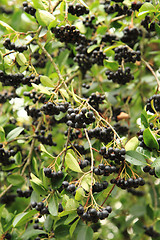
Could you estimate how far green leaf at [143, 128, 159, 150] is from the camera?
58.5 inches

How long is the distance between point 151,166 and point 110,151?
0.74 ft

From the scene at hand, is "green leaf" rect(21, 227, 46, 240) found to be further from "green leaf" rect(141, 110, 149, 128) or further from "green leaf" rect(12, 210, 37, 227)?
"green leaf" rect(141, 110, 149, 128)

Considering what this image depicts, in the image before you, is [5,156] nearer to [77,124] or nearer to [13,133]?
[13,133]

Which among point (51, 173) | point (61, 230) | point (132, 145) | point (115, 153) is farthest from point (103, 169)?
point (61, 230)

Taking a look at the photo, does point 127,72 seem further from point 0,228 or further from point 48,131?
point 0,228

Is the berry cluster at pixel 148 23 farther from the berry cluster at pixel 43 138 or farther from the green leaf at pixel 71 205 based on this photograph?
the green leaf at pixel 71 205

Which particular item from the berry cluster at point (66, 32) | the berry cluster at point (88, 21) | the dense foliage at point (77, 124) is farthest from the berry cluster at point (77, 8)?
the berry cluster at point (88, 21)

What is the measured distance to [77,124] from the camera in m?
1.59

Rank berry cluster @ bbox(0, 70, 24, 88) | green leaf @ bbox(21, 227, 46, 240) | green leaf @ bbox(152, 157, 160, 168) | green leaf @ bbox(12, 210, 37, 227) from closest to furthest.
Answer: green leaf @ bbox(152, 157, 160, 168)
green leaf @ bbox(12, 210, 37, 227)
green leaf @ bbox(21, 227, 46, 240)
berry cluster @ bbox(0, 70, 24, 88)

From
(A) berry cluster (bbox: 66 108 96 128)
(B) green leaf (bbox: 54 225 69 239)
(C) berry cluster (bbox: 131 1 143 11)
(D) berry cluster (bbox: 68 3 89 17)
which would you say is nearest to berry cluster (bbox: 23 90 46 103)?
(A) berry cluster (bbox: 66 108 96 128)

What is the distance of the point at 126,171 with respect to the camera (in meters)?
1.64

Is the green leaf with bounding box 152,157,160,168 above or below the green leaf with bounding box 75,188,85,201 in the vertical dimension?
above

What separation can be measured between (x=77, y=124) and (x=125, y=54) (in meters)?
0.86

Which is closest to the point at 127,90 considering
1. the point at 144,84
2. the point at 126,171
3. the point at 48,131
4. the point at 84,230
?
the point at 144,84
